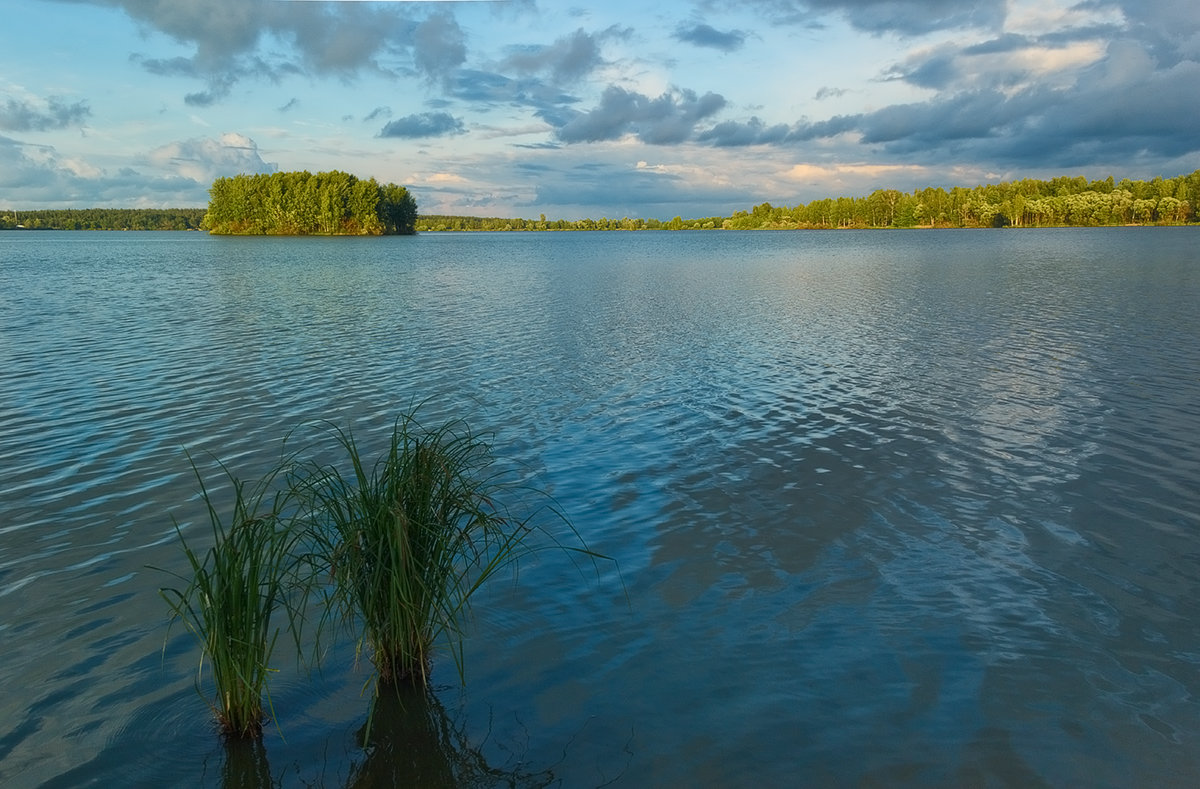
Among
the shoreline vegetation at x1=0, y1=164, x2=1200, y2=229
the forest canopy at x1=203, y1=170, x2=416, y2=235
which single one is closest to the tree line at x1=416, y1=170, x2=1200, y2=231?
the shoreline vegetation at x1=0, y1=164, x2=1200, y2=229

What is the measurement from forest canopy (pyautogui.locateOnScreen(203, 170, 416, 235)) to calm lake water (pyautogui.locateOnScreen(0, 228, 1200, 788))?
130403mm

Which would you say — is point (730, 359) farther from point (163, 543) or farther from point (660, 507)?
point (163, 543)

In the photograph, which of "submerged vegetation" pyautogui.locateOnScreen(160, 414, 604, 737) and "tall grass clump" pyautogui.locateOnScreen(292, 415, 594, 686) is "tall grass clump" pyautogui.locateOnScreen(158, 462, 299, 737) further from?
"tall grass clump" pyautogui.locateOnScreen(292, 415, 594, 686)

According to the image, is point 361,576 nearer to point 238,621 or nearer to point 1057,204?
point 238,621

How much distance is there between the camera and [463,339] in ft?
74.7

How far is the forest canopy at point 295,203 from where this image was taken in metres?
141

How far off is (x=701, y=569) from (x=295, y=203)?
148477mm

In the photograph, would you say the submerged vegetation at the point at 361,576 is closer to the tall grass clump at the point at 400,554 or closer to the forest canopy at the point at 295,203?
the tall grass clump at the point at 400,554

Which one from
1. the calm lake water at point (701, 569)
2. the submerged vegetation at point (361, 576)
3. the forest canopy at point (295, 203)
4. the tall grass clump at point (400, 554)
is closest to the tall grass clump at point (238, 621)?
the submerged vegetation at point (361, 576)

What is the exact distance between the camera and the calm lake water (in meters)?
5.17

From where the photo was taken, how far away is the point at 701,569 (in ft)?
25.8

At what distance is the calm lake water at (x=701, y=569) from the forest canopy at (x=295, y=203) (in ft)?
428

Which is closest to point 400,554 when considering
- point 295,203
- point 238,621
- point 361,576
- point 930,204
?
point 361,576

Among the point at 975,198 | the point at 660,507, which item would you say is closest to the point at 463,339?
the point at 660,507
